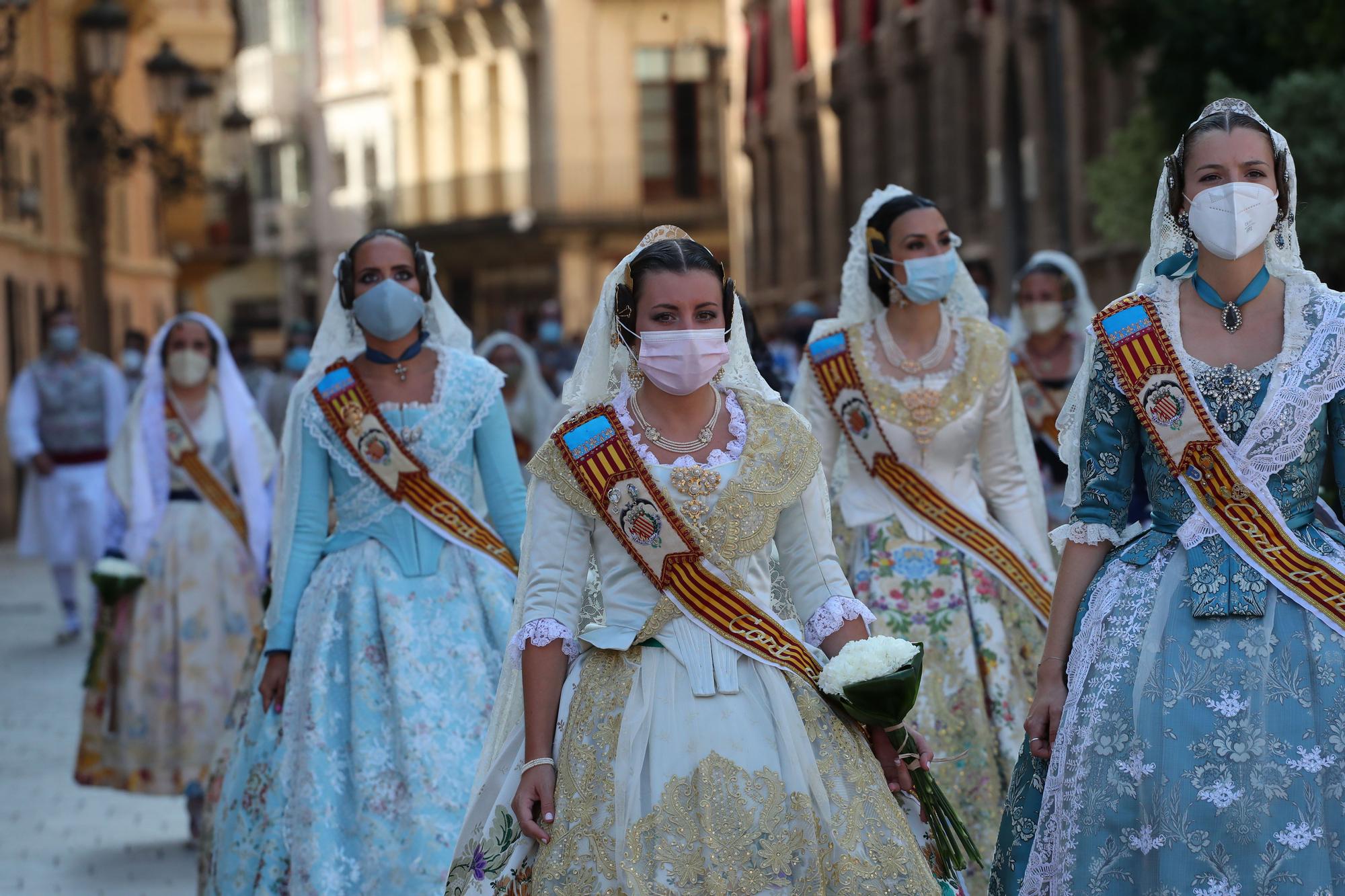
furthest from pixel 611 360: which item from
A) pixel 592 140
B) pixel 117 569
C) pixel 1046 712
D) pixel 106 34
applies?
pixel 592 140

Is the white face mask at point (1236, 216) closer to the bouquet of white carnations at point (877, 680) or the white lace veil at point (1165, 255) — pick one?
the white lace veil at point (1165, 255)

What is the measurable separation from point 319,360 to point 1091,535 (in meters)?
2.84

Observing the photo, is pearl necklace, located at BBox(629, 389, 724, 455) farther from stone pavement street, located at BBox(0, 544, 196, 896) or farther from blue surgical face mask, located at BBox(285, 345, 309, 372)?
blue surgical face mask, located at BBox(285, 345, 309, 372)

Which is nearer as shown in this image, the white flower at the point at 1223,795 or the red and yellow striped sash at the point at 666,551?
the white flower at the point at 1223,795

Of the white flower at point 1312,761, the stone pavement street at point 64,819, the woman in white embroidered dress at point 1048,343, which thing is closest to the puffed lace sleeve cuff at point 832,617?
the white flower at point 1312,761

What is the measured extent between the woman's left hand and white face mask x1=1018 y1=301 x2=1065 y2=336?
5.30m

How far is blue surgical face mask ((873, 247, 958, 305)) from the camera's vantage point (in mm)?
7180

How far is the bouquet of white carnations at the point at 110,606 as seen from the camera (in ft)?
30.0

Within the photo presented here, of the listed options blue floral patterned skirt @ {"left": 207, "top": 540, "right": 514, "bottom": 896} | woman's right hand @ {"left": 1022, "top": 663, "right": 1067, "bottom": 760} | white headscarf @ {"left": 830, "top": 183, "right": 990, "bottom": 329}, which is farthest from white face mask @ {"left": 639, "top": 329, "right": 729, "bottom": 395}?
white headscarf @ {"left": 830, "top": 183, "right": 990, "bottom": 329}

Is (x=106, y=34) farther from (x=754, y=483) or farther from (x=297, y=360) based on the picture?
(x=754, y=483)

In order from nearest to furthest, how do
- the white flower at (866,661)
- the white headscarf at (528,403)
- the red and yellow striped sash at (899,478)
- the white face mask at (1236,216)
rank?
the white flower at (866,661) → the white face mask at (1236,216) → the red and yellow striped sash at (899,478) → the white headscarf at (528,403)

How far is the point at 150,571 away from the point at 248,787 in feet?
10.4

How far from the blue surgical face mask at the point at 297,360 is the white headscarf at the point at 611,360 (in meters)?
10.9

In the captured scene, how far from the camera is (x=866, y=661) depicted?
4.44 meters
